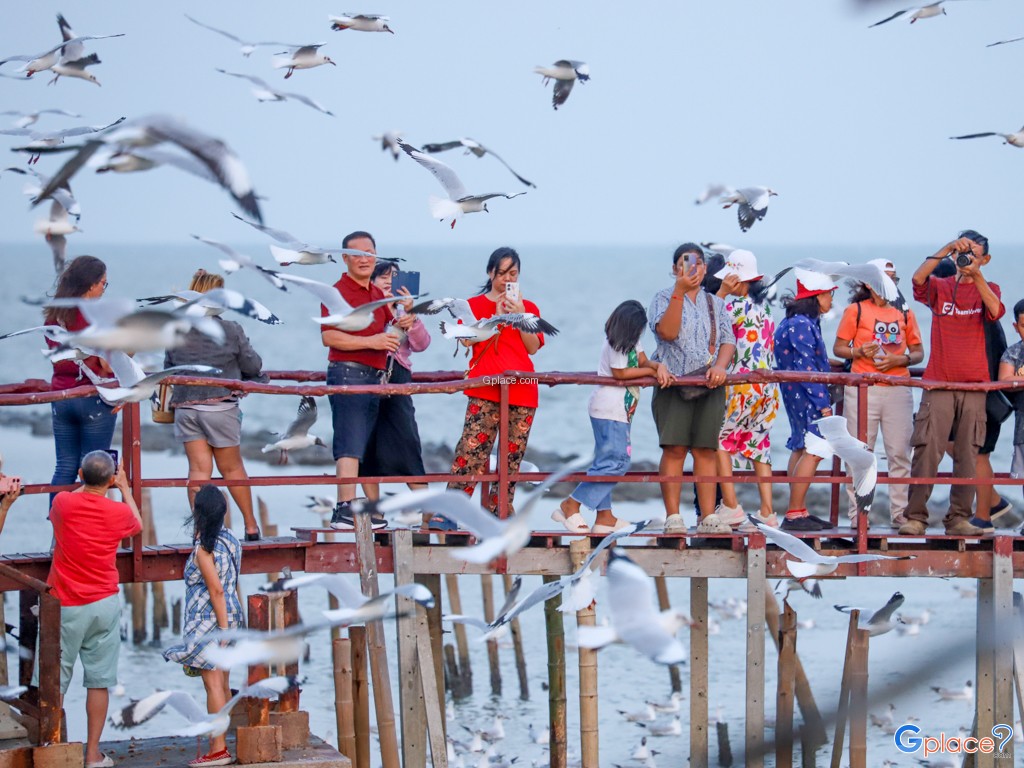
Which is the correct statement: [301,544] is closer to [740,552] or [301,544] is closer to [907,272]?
[740,552]

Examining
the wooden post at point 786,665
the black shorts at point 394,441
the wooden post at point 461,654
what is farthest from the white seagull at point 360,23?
the wooden post at point 461,654

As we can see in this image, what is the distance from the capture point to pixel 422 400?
38.5 m

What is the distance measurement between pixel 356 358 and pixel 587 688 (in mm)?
2174

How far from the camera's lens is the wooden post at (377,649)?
314 inches

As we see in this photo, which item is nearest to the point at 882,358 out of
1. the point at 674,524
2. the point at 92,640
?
the point at 674,524

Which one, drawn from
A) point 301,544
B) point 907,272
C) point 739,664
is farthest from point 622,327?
point 907,272

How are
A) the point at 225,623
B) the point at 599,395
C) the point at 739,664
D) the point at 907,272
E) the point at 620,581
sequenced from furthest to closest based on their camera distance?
the point at 907,272
the point at 739,664
the point at 599,395
the point at 225,623
the point at 620,581

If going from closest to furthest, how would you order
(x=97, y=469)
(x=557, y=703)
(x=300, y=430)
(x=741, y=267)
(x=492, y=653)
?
(x=97, y=469)
(x=741, y=267)
(x=300, y=430)
(x=557, y=703)
(x=492, y=653)

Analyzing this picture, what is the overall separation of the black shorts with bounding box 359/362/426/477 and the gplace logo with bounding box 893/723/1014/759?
3469mm

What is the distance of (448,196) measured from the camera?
8266mm

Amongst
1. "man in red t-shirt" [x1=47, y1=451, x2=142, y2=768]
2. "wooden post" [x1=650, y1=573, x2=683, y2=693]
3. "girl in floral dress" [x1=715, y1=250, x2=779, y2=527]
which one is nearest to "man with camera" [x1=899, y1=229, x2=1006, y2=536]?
"girl in floral dress" [x1=715, y1=250, x2=779, y2=527]

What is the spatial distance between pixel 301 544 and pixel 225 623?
1254 millimetres

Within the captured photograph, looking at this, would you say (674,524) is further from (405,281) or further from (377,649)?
(405,281)

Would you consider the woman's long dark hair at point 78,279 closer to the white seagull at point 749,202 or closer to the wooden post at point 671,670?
the white seagull at point 749,202
